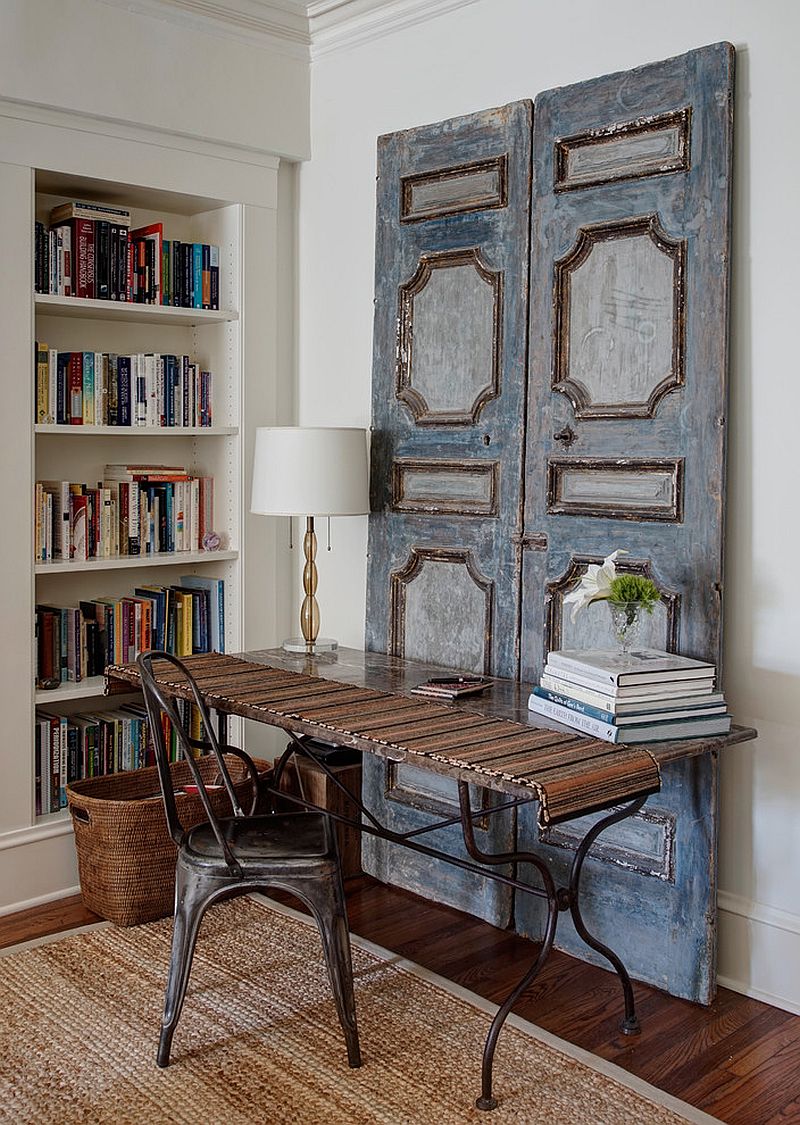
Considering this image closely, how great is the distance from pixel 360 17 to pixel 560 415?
1.53m

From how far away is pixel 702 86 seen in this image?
278 cm

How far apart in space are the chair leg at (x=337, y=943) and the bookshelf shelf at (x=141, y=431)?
1696mm

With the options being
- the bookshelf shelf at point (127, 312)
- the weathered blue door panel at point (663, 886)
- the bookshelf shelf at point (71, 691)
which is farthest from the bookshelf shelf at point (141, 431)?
the weathered blue door panel at point (663, 886)

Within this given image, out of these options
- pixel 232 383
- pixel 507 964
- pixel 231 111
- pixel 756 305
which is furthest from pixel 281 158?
pixel 507 964

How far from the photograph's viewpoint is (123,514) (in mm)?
3799

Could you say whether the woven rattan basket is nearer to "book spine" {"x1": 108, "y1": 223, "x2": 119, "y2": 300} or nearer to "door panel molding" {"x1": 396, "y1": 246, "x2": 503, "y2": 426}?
"door panel molding" {"x1": 396, "y1": 246, "x2": 503, "y2": 426}

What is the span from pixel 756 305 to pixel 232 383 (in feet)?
6.00

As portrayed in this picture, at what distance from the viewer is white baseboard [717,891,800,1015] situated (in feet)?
9.14

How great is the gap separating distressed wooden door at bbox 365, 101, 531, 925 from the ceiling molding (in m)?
0.36

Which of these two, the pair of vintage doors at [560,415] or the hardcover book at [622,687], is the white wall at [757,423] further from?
the hardcover book at [622,687]

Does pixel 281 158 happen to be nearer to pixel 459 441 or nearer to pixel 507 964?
pixel 459 441

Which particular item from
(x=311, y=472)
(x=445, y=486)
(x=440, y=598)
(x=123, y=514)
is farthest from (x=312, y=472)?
(x=123, y=514)

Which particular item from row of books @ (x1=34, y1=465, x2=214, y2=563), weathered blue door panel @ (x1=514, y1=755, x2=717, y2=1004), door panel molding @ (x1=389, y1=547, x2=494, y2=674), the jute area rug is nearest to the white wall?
weathered blue door panel @ (x1=514, y1=755, x2=717, y2=1004)

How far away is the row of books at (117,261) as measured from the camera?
139 inches
